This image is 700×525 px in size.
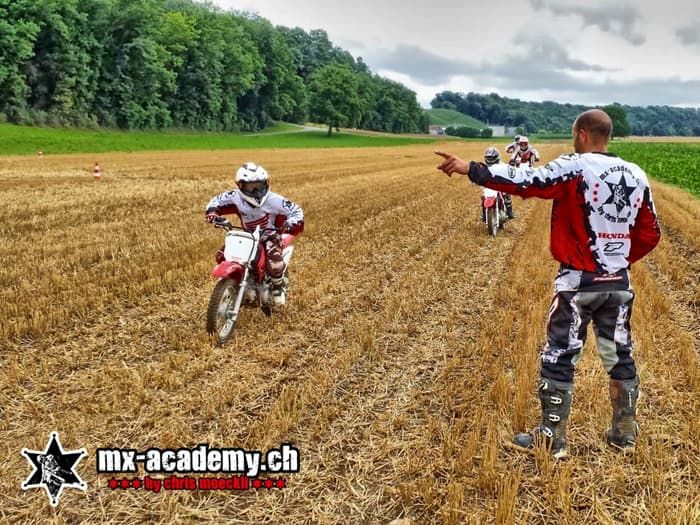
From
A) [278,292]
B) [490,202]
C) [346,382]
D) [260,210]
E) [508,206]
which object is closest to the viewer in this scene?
[346,382]

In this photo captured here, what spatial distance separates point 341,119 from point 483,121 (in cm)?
13160

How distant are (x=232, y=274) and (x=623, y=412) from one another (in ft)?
11.9

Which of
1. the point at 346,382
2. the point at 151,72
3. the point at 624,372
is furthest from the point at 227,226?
the point at 151,72

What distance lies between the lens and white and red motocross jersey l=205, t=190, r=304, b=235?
570 centimetres

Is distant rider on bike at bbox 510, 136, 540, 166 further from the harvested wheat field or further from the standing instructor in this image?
the standing instructor

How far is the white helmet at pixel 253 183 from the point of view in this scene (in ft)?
17.7

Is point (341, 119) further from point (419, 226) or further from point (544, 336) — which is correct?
point (544, 336)

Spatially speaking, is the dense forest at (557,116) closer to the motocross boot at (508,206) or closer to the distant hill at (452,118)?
the distant hill at (452,118)

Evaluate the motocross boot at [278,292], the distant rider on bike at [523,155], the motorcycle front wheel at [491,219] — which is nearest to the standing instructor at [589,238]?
the motocross boot at [278,292]

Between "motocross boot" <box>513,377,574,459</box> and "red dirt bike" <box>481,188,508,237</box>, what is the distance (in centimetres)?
749

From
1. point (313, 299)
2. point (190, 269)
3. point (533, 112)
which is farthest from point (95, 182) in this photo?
point (533, 112)

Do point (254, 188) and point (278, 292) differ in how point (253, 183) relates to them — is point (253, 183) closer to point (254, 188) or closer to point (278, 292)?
point (254, 188)

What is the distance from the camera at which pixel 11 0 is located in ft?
143

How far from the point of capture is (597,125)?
327cm
